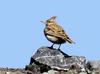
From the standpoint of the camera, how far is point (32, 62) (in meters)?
22.0

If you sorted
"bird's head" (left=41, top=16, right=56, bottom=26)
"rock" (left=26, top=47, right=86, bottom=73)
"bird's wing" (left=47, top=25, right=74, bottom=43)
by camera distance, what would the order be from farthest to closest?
"bird's head" (left=41, top=16, right=56, bottom=26) → "bird's wing" (left=47, top=25, right=74, bottom=43) → "rock" (left=26, top=47, right=86, bottom=73)

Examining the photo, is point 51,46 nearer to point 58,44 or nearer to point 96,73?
point 58,44

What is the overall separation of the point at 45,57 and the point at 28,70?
0.84 metres

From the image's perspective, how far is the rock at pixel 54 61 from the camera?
2156 cm

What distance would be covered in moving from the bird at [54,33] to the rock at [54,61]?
48 cm

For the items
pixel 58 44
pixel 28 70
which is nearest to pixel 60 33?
pixel 58 44

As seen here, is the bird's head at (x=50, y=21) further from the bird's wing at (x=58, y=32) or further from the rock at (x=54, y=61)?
the rock at (x=54, y=61)

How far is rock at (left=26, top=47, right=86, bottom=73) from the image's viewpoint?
2156cm

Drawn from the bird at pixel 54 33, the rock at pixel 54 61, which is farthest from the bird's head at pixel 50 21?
the rock at pixel 54 61

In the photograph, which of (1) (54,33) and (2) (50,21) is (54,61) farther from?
(2) (50,21)

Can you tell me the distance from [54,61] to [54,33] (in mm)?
1336

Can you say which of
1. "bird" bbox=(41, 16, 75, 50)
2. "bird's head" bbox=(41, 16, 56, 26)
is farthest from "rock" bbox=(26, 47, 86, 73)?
"bird's head" bbox=(41, 16, 56, 26)

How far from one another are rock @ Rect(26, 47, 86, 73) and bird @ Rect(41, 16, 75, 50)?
1.59 feet

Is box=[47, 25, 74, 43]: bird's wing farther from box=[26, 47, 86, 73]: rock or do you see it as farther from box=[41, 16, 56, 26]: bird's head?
box=[26, 47, 86, 73]: rock
